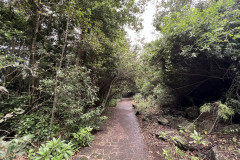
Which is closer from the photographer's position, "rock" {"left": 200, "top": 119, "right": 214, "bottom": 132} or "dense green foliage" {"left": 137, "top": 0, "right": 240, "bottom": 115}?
"dense green foliage" {"left": 137, "top": 0, "right": 240, "bottom": 115}

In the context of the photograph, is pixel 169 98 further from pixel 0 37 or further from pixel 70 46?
pixel 0 37

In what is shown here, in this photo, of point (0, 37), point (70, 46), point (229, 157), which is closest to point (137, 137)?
point (229, 157)

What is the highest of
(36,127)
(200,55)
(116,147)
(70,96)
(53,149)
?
(200,55)

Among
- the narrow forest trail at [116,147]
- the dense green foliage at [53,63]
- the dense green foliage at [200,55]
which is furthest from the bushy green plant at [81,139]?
the dense green foliage at [200,55]

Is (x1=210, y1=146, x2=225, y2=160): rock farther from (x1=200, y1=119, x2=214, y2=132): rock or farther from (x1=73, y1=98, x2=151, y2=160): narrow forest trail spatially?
(x1=73, y1=98, x2=151, y2=160): narrow forest trail

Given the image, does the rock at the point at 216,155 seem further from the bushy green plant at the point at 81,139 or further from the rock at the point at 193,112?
the bushy green plant at the point at 81,139

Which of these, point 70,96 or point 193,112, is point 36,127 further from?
point 193,112

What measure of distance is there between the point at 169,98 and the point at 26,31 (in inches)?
294

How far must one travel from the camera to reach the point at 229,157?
80.0 inches

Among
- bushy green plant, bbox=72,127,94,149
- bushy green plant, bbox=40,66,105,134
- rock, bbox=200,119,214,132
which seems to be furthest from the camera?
rock, bbox=200,119,214,132

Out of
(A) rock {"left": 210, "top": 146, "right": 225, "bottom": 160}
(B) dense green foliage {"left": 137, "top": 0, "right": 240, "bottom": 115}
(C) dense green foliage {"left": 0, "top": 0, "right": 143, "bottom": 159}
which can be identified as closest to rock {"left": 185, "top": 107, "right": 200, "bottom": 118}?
(B) dense green foliage {"left": 137, "top": 0, "right": 240, "bottom": 115}

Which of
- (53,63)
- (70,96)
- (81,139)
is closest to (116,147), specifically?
(81,139)

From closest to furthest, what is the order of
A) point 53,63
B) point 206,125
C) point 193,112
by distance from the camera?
1. point 53,63
2. point 206,125
3. point 193,112

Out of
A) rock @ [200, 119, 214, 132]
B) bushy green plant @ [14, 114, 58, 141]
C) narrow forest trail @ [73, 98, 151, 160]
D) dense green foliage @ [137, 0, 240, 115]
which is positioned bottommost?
narrow forest trail @ [73, 98, 151, 160]
